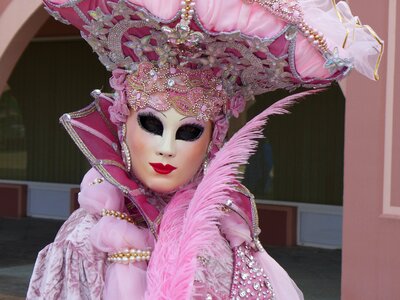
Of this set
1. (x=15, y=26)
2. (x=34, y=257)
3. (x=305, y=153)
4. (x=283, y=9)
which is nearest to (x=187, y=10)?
(x=283, y=9)

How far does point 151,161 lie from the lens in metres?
2.17

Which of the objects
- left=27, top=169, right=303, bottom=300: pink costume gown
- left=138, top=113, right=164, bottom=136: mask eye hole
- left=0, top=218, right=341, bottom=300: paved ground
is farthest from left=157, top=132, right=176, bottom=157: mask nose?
left=0, top=218, right=341, bottom=300: paved ground

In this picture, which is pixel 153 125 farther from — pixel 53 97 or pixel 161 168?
pixel 53 97

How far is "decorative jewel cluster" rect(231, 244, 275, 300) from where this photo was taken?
221 cm

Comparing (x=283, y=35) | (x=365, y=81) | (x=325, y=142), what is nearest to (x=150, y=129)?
(x=283, y=35)

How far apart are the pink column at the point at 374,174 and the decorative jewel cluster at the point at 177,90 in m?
3.29

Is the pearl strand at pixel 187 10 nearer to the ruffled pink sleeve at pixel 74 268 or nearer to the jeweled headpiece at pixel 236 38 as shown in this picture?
the jeweled headpiece at pixel 236 38

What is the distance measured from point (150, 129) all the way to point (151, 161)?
0.31 feet

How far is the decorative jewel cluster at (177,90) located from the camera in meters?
2.17

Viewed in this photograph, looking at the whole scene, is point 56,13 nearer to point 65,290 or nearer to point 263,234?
point 65,290

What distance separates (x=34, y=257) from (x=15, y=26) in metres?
2.96

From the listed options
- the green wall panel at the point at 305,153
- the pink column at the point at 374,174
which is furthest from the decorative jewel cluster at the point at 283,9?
the green wall panel at the point at 305,153

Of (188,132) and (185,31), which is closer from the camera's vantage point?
(185,31)

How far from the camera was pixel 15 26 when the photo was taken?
23.5 ft
